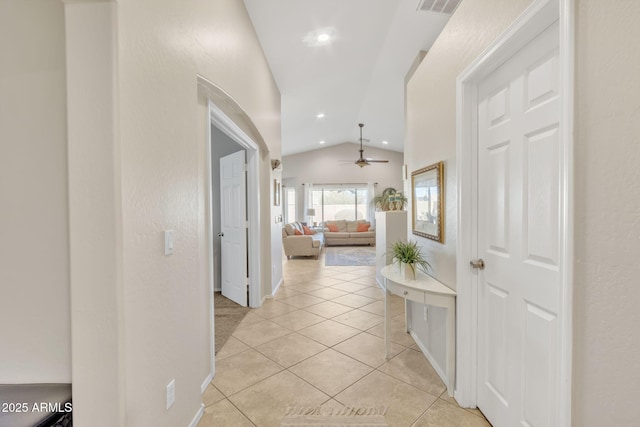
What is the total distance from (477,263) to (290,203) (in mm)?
9376

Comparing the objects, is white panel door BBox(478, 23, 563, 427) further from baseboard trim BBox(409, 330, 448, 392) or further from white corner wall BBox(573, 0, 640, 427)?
baseboard trim BBox(409, 330, 448, 392)

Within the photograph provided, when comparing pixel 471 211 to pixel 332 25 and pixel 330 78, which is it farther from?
pixel 330 78

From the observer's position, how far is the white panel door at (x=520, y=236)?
1294 mm

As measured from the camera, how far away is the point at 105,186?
3.61ft

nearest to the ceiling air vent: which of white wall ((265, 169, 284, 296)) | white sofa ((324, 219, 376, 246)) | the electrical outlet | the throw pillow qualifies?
white wall ((265, 169, 284, 296))

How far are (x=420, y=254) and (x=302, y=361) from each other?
4.44 feet

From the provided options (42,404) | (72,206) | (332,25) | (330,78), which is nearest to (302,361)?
(42,404)

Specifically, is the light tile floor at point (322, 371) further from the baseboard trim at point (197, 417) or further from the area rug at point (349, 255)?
the area rug at point (349, 255)

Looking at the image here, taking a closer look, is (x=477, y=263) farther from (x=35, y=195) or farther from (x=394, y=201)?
(x=394, y=201)

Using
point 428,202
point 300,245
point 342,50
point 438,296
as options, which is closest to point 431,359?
point 438,296

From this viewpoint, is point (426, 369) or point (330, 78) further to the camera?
point (330, 78)

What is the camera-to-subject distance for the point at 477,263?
6.04ft

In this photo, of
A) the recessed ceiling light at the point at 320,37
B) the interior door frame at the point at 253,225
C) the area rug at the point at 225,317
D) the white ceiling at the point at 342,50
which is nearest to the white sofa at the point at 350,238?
the white ceiling at the point at 342,50

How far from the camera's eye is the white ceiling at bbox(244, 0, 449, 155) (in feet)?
10.1
